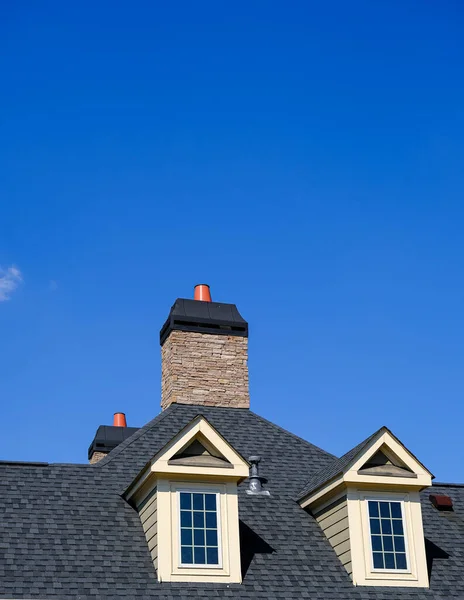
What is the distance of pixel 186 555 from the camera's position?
14.4m

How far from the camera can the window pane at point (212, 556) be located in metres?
14.5

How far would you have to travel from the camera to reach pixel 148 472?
48.1 feet

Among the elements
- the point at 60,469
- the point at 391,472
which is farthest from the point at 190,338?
the point at 391,472

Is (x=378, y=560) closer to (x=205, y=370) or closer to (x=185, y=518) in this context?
(x=185, y=518)

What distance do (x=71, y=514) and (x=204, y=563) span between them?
2.44m

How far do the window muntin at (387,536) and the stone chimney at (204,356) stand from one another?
17.5ft

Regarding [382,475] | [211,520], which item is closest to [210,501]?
[211,520]

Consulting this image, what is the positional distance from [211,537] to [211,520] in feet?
0.93

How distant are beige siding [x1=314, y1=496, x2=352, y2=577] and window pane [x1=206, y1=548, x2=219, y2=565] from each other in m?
2.26

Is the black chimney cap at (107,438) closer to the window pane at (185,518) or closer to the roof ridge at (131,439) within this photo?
the roof ridge at (131,439)

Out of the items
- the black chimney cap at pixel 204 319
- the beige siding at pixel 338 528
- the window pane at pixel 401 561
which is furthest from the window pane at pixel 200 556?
the black chimney cap at pixel 204 319

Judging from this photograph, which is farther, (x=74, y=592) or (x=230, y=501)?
(x=230, y=501)

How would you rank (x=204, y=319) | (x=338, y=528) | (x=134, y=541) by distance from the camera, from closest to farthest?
1. (x=134, y=541)
2. (x=338, y=528)
3. (x=204, y=319)

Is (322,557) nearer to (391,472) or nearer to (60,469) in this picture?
(391,472)
